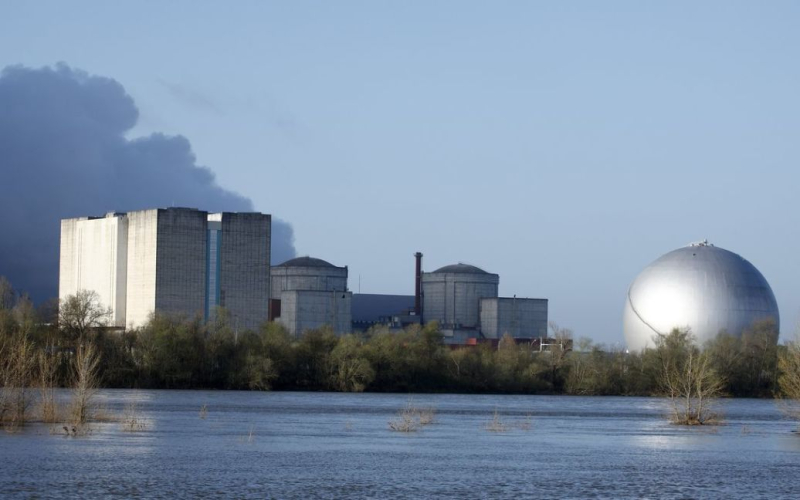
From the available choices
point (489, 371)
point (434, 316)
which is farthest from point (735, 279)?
point (434, 316)

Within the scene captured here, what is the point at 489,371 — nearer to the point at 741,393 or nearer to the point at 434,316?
the point at 741,393

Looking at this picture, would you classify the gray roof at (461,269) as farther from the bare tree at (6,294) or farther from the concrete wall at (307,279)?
the bare tree at (6,294)

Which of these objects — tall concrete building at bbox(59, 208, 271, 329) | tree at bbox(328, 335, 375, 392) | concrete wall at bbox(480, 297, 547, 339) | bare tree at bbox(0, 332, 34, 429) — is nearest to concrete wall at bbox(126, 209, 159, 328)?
tall concrete building at bbox(59, 208, 271, 329)

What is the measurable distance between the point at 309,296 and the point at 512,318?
76.5ft

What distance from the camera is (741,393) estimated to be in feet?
333

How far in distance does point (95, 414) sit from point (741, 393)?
2559 inches

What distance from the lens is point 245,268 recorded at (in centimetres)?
13850

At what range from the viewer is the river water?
30.1 m

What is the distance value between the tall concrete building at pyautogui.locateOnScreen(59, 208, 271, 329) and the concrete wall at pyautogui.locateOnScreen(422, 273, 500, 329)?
22.1m

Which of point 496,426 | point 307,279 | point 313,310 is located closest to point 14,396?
point 496,426

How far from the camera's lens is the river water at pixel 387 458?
3014 centimetres

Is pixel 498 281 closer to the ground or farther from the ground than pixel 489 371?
farther from the ground

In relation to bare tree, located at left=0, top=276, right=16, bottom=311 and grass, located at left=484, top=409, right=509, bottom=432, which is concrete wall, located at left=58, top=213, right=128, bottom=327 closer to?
bare tree, located at left=0, top=276, right=16, bottom=311

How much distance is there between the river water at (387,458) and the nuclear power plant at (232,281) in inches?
2833
